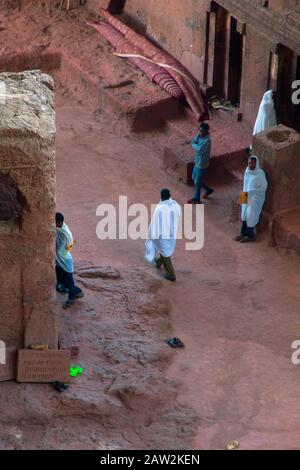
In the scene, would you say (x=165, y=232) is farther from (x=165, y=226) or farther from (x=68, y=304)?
(x=68, y=304)

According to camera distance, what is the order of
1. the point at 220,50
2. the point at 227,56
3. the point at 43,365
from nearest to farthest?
the point at 43,365, the point at 227,56, the point at 220,50

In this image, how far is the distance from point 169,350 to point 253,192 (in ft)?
11.3

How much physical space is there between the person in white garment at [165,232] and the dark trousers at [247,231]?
1.51m

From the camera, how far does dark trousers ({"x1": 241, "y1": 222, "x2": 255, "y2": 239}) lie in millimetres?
18948

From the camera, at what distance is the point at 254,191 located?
60.7 ft

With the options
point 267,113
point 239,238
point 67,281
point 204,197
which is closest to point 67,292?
point 67,281

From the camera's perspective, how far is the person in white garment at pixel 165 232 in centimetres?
1753

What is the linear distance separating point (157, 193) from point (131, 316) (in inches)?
167

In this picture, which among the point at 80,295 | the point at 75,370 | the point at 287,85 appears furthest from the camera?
the point at 287,85

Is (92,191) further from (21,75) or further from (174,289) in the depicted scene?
(21,75)

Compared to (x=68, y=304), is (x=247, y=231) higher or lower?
higher

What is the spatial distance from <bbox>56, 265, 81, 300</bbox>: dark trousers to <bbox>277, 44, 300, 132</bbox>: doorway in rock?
18.7 ft

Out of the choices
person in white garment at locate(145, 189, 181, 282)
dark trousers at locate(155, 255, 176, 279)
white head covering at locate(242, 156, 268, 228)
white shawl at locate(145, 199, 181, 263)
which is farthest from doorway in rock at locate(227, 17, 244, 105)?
dark trousers at locate(155, 255, 176, 279)

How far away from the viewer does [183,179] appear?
2075 centimetres
